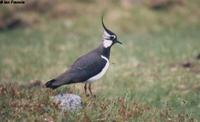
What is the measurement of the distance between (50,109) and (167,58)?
37.5 ft

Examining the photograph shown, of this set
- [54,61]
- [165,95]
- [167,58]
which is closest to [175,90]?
[165,95]

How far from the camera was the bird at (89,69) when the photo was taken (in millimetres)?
12000

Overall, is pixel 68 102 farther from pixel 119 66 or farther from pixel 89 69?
pixel 119 66

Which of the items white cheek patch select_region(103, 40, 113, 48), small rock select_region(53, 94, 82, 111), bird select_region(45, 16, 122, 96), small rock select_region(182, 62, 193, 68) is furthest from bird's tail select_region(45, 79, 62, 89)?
small rock select_region(182, 62, 193, 68)

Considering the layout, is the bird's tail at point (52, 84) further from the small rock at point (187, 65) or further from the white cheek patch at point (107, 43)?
the small rock at point (187, 65)

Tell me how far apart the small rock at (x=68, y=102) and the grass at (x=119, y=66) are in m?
0.15

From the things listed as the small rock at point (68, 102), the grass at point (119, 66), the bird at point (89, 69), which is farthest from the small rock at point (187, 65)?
the small rock at point (68, 102)

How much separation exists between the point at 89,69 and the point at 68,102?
0.95m

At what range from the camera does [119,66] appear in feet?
69.6

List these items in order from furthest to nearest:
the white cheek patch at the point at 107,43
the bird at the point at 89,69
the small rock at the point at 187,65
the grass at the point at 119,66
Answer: the small rock at the point at 187,65
the white cheek patch at the point at 107,43
the bird at the point at 89,69
the grass at the point at 119,66

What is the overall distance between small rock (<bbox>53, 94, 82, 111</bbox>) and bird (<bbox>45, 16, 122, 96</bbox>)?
255 millimetres

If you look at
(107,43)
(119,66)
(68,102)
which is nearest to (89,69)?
(107,43)

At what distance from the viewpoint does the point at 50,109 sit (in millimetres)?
11492

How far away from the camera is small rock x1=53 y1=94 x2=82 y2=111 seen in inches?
455
